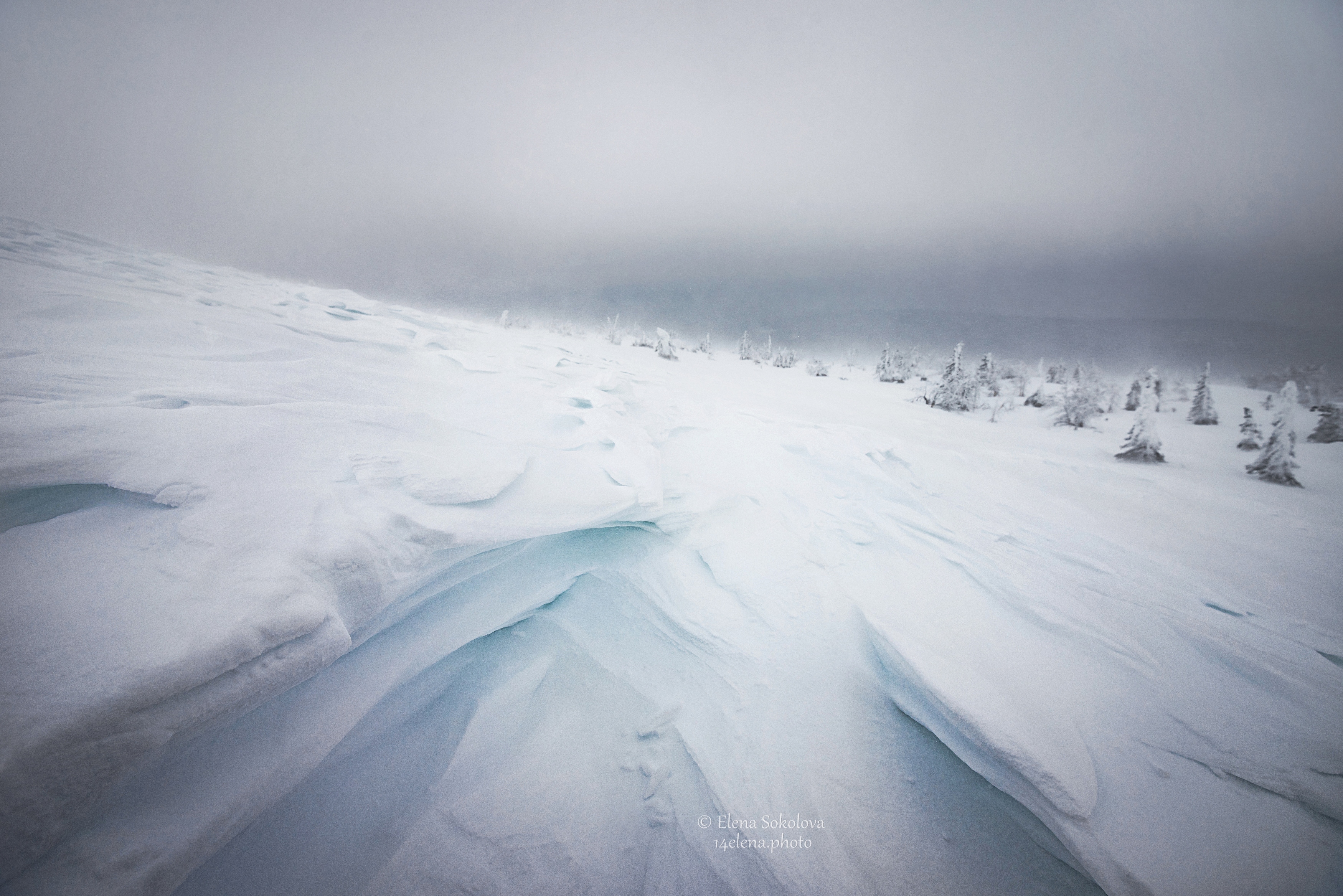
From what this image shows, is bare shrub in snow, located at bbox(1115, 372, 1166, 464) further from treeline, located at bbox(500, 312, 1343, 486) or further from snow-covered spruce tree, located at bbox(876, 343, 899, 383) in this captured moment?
snow-covered spruce tree, located at bbox(876, 343, 899, 383)

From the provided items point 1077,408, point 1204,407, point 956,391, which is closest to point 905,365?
point 956,391

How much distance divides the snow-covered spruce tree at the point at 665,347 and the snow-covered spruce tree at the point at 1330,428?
1033 cm

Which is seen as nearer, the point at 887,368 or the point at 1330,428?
the point at 1330,428

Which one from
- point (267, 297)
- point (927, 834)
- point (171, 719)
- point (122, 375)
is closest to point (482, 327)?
point (267, 297)

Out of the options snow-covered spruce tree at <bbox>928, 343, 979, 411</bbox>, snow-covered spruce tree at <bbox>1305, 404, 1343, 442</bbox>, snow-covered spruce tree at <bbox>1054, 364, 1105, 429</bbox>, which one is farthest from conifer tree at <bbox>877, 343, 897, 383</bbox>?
snow-covered spruce tree at <bbox>1305, 404, 1343, 442</bbox>

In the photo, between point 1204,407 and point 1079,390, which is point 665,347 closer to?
point 1079,390

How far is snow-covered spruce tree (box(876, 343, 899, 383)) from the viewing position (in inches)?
406

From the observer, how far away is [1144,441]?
4.54m

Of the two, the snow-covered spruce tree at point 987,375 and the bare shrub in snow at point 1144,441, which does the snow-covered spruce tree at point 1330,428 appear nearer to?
the bare shrub in snow at point 1144,441

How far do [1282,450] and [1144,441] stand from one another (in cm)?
100

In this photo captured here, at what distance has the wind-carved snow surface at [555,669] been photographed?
951 mm

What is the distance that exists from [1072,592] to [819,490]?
1478mm

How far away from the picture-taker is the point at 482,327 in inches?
357

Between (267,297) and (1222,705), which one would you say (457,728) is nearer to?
(1222,705)
